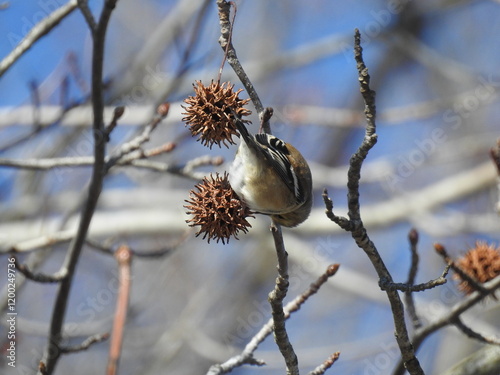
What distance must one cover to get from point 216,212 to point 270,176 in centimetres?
43

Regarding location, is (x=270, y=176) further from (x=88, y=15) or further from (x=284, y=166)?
(x=88, y=15)

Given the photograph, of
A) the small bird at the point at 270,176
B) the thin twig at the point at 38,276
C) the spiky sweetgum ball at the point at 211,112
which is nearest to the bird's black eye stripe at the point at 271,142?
the small bird at the point at 270,176

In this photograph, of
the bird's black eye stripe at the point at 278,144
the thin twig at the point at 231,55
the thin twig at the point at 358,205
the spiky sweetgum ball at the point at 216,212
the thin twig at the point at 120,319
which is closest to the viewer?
the thin twig at the point at 358,205

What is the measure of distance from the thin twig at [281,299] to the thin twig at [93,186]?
2.49 feet

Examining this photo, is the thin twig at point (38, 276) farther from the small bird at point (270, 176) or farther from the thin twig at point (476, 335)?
the thin twig at point (476, 335)

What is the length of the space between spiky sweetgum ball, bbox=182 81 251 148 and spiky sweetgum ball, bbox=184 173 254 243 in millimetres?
181

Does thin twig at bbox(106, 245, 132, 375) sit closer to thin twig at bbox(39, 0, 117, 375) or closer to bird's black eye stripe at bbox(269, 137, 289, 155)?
thin twig at bbox(39, 0, 117, 375)

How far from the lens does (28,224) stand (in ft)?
14.4

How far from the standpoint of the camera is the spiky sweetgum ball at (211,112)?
1.80 meters

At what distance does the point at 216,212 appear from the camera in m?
1.88

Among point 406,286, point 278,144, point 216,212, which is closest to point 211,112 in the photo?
point 216,212

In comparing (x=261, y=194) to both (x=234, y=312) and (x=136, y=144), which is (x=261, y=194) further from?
(x=234, y=312)

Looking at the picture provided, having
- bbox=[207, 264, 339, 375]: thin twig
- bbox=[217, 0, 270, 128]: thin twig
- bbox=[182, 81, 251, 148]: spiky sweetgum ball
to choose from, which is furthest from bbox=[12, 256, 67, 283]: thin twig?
bbox=[217, 0, 270, 128]: thin twig

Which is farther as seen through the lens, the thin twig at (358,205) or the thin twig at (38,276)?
the thin twig at (38,276)
